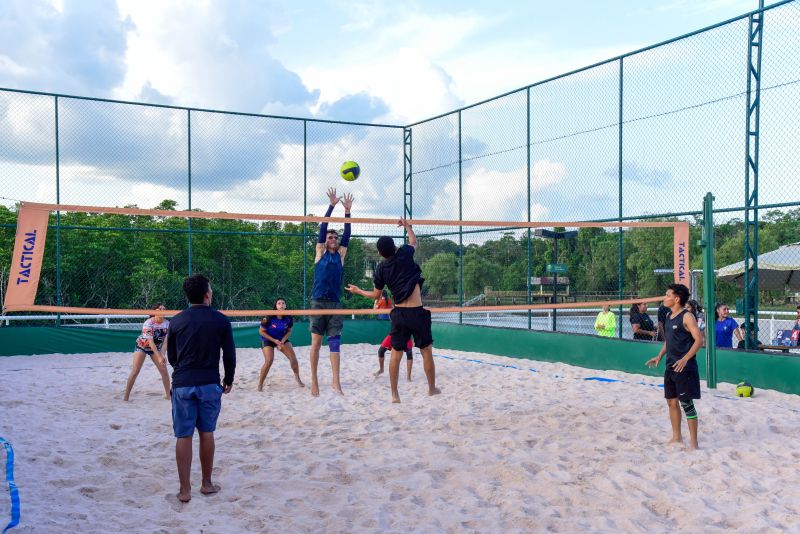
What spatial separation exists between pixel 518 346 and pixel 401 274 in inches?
195

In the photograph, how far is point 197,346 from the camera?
3742 mm

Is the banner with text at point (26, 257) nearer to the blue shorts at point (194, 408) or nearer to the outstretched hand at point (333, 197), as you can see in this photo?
the blue shorts at point (194, 408)

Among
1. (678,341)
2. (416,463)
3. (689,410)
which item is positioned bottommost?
(416,463)

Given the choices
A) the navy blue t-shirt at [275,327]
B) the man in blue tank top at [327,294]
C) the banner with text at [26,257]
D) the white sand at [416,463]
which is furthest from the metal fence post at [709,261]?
the banner with text at [26,257]

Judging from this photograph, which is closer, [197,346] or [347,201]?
[197,346]

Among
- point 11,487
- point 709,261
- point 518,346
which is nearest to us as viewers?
point 11,487

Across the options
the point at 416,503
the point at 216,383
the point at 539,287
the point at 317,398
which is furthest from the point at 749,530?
the point at 539,287

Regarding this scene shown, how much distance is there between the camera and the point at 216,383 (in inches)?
150

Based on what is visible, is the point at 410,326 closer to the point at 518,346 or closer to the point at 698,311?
the point at 698,311

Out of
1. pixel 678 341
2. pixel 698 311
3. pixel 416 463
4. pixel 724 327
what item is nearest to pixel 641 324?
pixel 698 311

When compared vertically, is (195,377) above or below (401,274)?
below

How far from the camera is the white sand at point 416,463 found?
350 cm

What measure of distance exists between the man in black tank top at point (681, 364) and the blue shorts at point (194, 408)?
2.99m

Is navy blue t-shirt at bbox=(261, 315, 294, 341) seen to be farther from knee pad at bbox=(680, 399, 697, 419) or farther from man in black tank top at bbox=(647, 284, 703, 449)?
knee pad at bbox=(680, 399, 697, 419)
